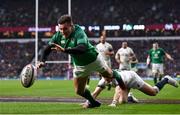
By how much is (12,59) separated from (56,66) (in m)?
5.61

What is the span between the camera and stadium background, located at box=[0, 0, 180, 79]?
52.1m

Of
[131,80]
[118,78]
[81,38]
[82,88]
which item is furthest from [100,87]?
[81,38]

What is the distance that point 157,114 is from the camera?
10.7 meters

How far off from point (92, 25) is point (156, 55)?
2660 cm

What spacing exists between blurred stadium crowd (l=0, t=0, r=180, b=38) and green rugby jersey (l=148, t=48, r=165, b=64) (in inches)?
1009

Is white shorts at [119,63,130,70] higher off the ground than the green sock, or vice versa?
the green sock

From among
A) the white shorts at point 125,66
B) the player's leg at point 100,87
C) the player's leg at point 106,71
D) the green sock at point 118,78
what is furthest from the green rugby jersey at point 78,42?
the white shorts at point 125,66

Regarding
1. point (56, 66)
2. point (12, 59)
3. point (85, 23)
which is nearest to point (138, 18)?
point (85, 23)

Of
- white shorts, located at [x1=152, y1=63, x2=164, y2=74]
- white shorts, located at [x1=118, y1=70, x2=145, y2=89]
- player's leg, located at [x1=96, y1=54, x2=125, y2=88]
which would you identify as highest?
player's leg, located at [x1=96, y1=54, x2=125, y2=88]

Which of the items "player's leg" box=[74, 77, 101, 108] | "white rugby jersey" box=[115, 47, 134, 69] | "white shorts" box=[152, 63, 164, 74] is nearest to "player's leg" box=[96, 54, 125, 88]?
"player's leg" box=[74, 77, 101, 108]

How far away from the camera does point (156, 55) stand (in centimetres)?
2658

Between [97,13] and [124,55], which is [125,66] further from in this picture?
[97,13]

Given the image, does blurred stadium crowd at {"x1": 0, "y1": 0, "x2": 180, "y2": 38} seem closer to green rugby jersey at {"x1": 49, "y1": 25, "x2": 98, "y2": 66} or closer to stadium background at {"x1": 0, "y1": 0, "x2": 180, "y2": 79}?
stadium background at {"x1": 0, "y1": 0, "x2": 180, "y2": 79}

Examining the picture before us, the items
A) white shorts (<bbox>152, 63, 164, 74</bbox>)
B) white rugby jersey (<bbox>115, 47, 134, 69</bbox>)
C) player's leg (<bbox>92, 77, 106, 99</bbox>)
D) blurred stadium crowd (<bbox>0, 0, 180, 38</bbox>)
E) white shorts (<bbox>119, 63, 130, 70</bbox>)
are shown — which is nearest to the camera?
player's leg (<bbox>92, 77, 106, 99</bbox>)
